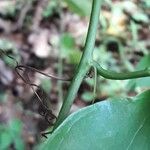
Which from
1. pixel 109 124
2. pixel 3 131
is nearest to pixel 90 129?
pixel 109 124

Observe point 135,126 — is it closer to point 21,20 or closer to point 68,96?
point 68,96

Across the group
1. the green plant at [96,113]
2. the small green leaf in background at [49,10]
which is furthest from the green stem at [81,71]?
the small green leaf in background at [49,10]

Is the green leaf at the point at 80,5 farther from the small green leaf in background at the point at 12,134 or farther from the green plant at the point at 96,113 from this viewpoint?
the small green leaf in background at the point at 12,134

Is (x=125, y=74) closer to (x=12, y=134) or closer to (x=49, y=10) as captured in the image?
(x=12, y=134)

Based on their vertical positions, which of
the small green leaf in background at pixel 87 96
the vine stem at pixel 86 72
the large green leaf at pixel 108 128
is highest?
the vine stem at pixel 86 72

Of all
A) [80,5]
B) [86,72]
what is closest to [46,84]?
[80,5]

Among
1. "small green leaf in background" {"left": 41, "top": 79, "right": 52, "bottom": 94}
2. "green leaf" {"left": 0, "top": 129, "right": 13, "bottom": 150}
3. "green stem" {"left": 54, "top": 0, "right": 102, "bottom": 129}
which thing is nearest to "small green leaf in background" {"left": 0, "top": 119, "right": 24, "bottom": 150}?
"green leaf" {"left": 0, "top": 129, "right": 13, "bottom": 150}

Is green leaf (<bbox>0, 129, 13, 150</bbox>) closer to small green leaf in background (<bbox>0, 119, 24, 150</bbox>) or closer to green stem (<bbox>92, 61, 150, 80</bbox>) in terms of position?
small green leaf in background (<bbox>0, 119, 24, 150</bbox>)
